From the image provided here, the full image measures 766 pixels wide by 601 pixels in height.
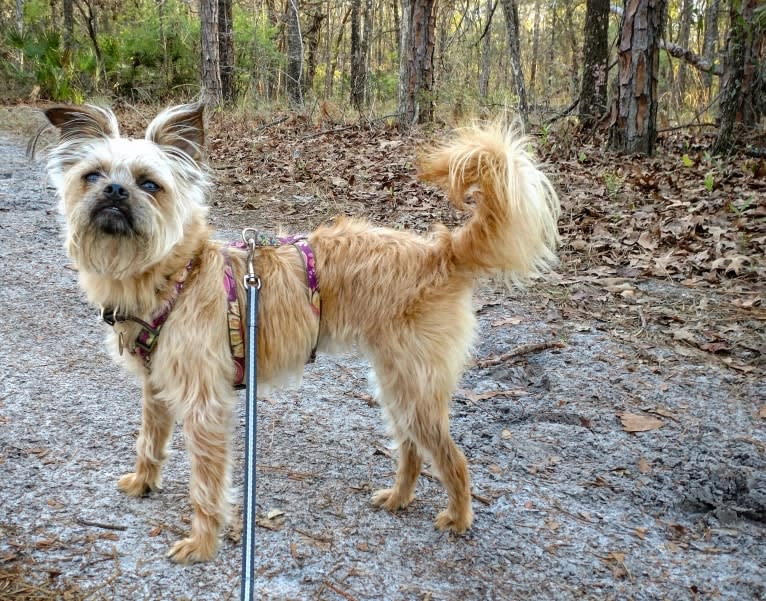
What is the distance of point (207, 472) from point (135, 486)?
577 millimetres

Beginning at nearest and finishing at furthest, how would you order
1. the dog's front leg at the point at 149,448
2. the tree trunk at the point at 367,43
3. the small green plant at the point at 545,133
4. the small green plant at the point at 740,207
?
the dog's front leg at the point at 149,448 → the small green plant at the point at 740,207 → the small green plant at the point at 545,133 → the tree trunk at the point at 367,43

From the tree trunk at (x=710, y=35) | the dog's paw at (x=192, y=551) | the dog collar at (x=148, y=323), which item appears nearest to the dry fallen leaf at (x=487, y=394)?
the dog's paw at (x=192, y=551)

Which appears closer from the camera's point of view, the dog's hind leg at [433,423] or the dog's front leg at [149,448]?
the dog's hind leg at [433,423]

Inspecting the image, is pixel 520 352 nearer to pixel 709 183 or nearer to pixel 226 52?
pixel 709 183

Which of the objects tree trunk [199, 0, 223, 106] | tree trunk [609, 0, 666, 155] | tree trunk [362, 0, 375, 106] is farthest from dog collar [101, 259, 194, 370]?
tree trunk [362, 0, 375, 106]

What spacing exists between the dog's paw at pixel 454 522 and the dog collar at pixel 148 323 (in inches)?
62.0

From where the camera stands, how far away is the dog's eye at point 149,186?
2.92 m

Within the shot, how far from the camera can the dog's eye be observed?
9.58 feet

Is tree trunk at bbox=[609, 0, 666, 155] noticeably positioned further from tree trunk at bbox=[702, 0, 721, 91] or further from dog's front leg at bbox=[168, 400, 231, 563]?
dog's front leg at bbox=[168, 400, 231, 563]

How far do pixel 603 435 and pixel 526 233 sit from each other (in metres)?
1.48

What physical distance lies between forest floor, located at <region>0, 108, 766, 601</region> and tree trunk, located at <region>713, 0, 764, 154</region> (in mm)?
1979

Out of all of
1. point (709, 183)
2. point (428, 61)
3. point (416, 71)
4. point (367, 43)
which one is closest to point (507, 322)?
point (709, 183)

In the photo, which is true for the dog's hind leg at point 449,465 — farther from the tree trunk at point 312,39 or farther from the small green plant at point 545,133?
the tree trunk at point 312,39

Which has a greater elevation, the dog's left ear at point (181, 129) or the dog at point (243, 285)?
the dog's left ear at point (181, 129)
